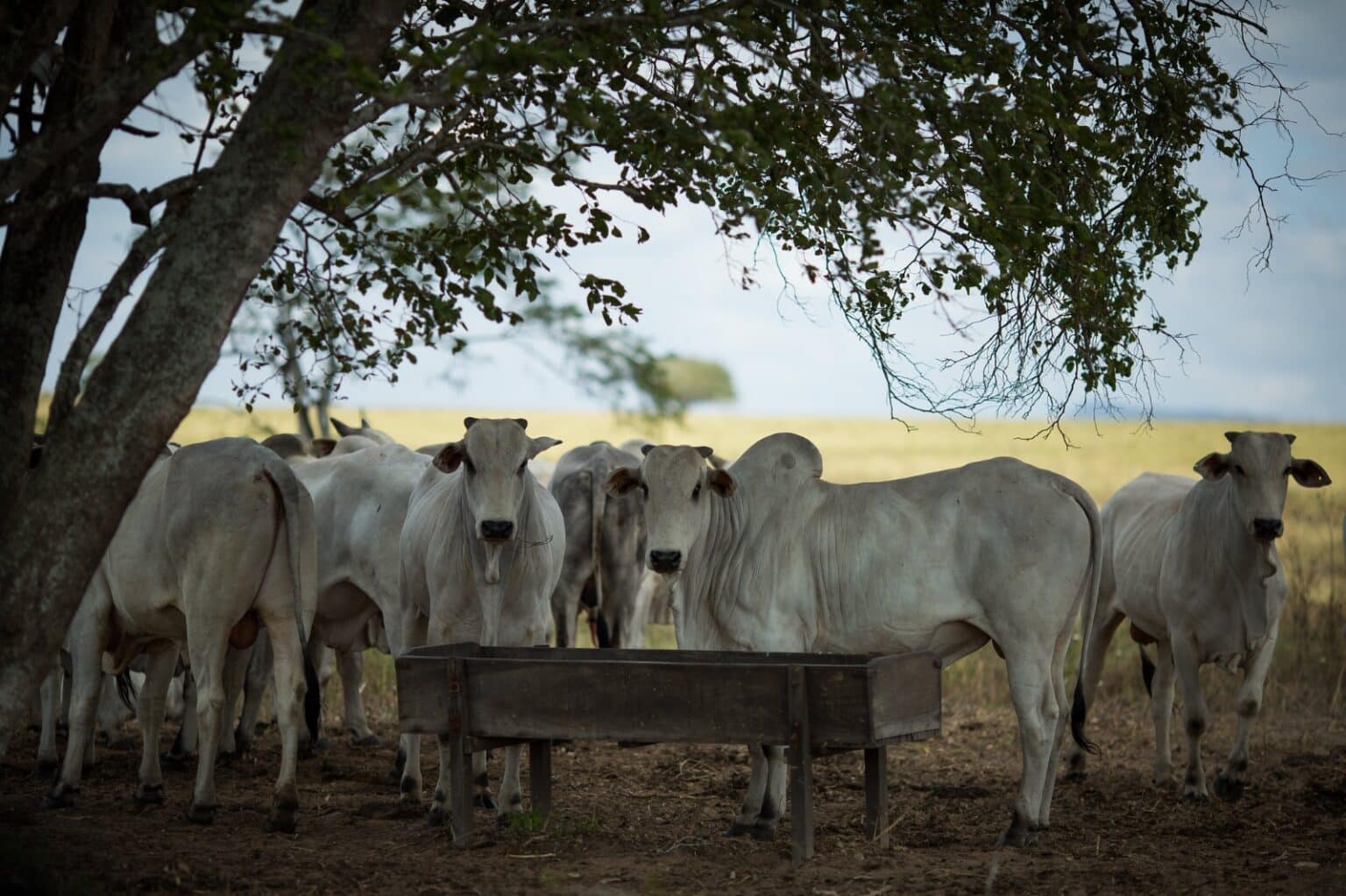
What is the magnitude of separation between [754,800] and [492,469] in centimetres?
215

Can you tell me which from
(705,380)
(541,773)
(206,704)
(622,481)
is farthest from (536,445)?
(705,380)

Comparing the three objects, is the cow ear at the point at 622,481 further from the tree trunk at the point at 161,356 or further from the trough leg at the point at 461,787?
the tree trunk at the point at 161,356

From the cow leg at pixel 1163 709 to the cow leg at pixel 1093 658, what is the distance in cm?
41

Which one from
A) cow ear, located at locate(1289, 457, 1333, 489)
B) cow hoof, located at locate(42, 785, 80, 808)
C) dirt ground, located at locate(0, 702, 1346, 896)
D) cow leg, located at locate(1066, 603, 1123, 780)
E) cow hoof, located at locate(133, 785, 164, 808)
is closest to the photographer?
dirt ground, located at locate(0, 702, 1346, 896)

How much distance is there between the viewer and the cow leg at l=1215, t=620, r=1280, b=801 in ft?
29.2

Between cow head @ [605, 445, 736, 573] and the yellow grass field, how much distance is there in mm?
1680

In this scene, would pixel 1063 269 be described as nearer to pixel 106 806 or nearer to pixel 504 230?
pixel 504 230

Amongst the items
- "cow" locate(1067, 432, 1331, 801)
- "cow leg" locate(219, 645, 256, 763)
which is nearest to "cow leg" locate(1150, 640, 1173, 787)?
"cow" locate(1067, 432, 1331, 801)

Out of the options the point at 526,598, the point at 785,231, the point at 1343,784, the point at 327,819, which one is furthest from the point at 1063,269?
the point at 327,819

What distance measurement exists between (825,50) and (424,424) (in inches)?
1852

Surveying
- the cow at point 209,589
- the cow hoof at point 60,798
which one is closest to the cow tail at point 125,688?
the cow at point 209,589

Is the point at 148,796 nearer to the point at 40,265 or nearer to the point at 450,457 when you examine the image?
the point at 450,457

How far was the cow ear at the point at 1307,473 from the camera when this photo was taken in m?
8.52

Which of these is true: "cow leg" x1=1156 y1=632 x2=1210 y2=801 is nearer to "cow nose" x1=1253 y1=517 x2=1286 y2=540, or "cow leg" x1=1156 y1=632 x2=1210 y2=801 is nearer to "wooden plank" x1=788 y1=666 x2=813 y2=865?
"cow nose" x1=1253 y1=517 x2=1286 y2=540
